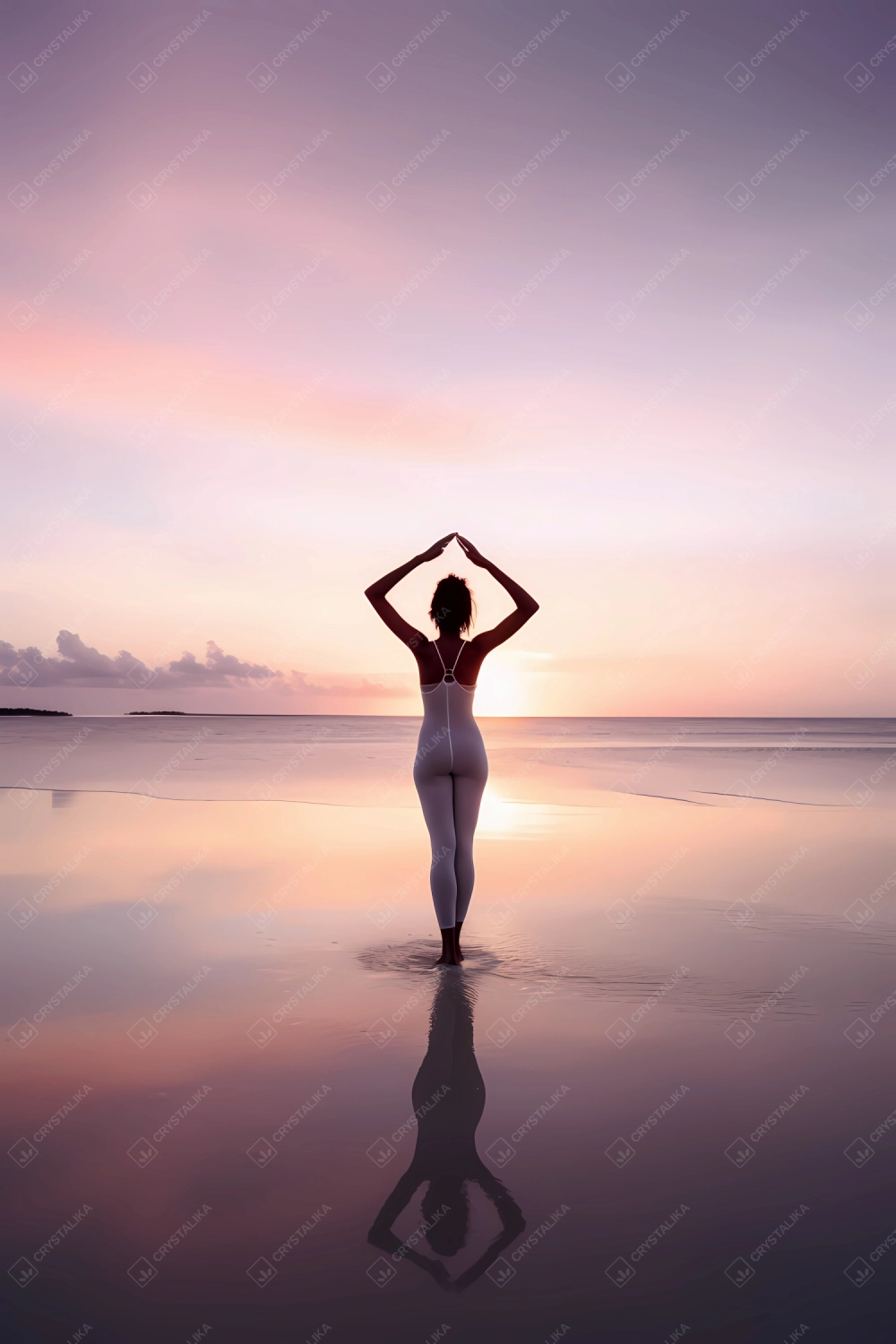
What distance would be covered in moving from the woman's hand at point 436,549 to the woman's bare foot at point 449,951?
7.45 feet

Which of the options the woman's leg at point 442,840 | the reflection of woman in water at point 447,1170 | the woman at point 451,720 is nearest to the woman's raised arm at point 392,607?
the woman at point 451,720

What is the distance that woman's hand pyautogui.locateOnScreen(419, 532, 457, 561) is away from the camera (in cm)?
544

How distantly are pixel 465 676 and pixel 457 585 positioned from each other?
1.89 ft

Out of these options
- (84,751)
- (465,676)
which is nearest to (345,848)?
(465,676)

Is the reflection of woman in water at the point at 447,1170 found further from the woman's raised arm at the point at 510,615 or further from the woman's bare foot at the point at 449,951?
the woman's raised arm at the point at 510,615

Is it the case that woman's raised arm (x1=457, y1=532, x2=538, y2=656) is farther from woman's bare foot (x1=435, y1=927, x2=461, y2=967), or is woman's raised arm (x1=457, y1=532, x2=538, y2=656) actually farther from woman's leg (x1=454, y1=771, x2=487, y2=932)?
woman's bare foot (x1=435, y1=927, x2=461, y2=967)

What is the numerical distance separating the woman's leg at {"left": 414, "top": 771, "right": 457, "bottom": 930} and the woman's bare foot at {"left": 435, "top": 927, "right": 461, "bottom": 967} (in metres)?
0.04

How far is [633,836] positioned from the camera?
10484 mm

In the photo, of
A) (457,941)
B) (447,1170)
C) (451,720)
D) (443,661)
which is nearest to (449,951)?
(457,941)

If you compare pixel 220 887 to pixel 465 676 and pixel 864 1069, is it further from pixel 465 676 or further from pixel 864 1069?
pixel 864 1069

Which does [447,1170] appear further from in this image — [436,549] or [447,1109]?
[436,549]

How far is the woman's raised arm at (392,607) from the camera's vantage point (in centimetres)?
553

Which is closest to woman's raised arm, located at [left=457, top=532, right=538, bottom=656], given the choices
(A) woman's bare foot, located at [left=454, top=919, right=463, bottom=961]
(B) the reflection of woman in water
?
(A) woman's bare foot, located at [left=454, top=919, right=463, bottom=961]

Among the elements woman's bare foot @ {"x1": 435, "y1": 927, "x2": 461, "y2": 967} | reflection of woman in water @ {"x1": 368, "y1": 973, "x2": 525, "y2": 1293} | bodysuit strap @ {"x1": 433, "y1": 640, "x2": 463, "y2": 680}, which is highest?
bodysuit strap @ {"x1": 433, "y1": 640, "x2": 463, "y2": 680}
